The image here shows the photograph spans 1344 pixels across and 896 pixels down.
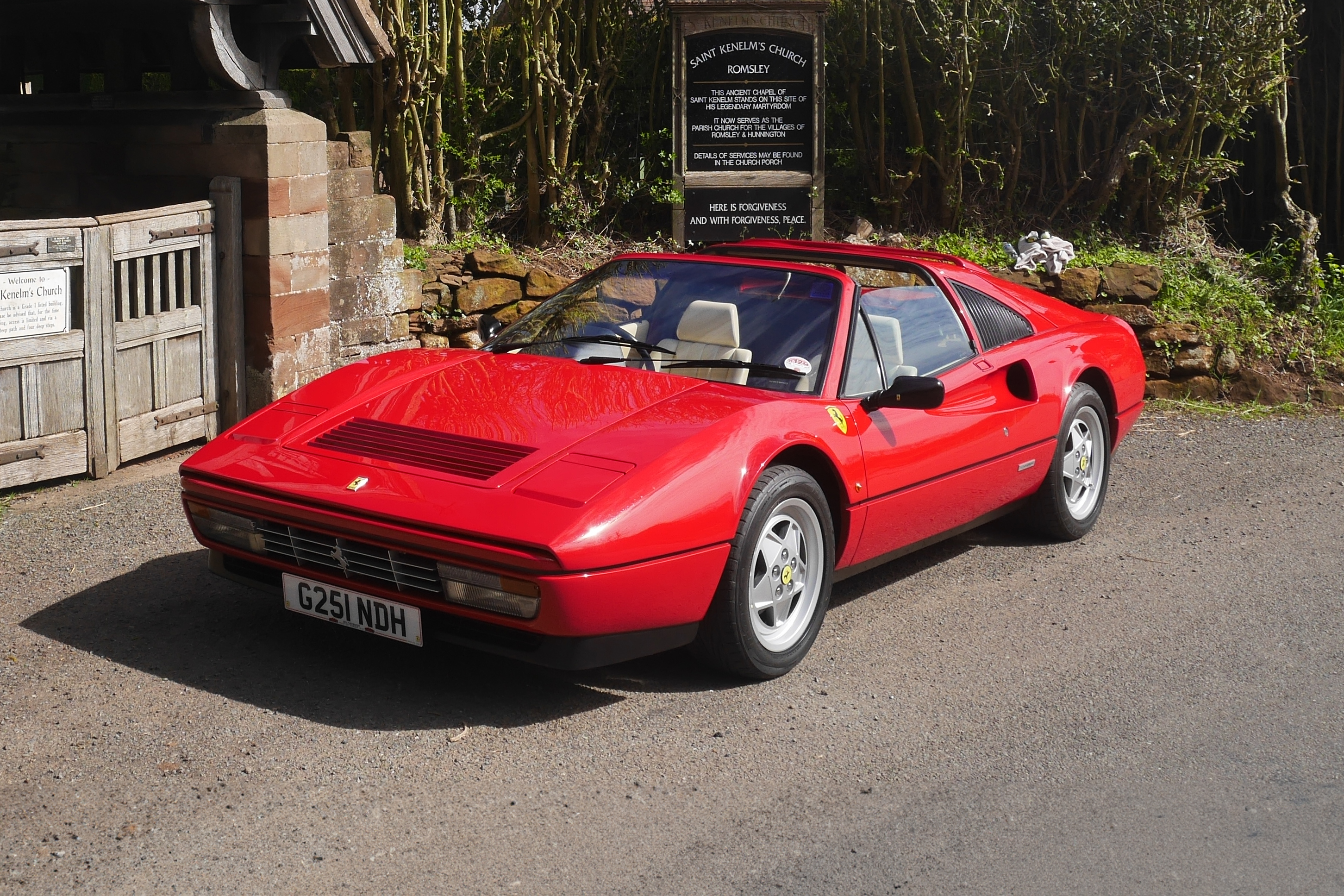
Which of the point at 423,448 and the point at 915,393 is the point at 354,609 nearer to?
the point at 423,448

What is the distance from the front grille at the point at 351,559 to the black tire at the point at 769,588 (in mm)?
916

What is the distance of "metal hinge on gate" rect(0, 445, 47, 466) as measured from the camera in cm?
662

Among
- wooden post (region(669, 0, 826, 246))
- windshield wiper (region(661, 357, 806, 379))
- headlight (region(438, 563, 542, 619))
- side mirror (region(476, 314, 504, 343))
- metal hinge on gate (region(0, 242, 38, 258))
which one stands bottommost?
headlight (region(438, 563, 542, 619))

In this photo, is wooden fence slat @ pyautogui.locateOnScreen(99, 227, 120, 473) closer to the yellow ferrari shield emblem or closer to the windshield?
the windshield

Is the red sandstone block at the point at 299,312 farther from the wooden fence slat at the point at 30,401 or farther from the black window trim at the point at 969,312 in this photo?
the black window trim at the point at 969,312

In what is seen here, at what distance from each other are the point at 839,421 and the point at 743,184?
22.0 ft

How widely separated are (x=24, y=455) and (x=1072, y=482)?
508 centimetres

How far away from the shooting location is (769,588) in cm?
458

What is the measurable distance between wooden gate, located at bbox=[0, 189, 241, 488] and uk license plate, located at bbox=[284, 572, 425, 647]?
303 centimetres

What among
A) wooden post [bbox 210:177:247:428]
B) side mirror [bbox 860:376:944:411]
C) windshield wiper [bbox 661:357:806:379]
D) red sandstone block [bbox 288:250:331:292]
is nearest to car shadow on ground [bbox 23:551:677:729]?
windshield wiper [bbox 661:357:806:379]

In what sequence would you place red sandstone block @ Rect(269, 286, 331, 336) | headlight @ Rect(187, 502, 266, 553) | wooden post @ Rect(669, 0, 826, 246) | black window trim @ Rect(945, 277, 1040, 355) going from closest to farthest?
headlight @ Rect(187, 502, 266, 553), black window trim @ Rect(945, 277, 1040, 355), red sandstone block @ Rect(269, 286, 331, 336), wooden post @ Rect(669, 0, 826, 246)

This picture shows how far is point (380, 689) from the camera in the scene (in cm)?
440

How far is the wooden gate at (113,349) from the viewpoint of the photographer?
21.9 feet

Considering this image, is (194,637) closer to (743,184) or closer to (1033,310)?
(1033,310)
